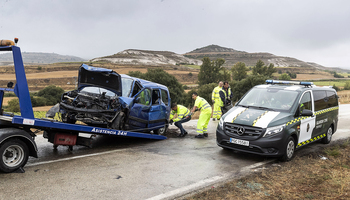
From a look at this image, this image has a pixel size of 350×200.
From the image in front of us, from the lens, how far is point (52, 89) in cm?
3372

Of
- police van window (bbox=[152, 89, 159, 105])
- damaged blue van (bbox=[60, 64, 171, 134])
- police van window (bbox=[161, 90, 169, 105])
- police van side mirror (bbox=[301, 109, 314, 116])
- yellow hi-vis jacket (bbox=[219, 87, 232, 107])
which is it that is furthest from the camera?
yellow hi-vis jacket (bbox=[219, 87, 232, 107])

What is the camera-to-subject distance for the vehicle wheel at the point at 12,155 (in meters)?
4.70

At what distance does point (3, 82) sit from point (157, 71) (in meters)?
41.1

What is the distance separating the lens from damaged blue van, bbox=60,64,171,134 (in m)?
6.97

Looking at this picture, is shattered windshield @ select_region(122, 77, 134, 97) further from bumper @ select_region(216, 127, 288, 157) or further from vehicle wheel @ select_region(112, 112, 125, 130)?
bumper @ select_region(216, 127, 288, 157)

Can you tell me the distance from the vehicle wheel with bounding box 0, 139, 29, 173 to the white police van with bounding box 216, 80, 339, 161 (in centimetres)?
418

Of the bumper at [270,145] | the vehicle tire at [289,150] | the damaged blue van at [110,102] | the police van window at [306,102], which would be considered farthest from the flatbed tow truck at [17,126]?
the police van window at [306,102]

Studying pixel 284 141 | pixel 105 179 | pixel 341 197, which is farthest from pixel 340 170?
pixel 105 179

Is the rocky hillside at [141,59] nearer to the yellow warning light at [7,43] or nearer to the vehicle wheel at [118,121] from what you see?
the vehicle wheel at [118,121]

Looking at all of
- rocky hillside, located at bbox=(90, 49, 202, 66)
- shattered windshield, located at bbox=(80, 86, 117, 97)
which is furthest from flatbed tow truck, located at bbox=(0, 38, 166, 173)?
rocky hillside, located at bbox=(90, 49, 202, 66)

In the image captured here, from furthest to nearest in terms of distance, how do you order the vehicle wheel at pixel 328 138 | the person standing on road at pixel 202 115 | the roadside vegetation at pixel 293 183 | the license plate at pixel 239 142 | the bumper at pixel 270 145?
the person standing on road at pixel 202 115, the vehicle wheel at pixel 328 138, the license plate at pixel 239 142, the bumper at pixel 270 145, the roadside vegetation at pixel 293 183

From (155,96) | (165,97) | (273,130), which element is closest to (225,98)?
(165,97)

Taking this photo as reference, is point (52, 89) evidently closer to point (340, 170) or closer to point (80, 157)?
point (80, 157)

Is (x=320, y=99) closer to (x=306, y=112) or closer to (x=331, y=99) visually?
(x=331, y=99)
